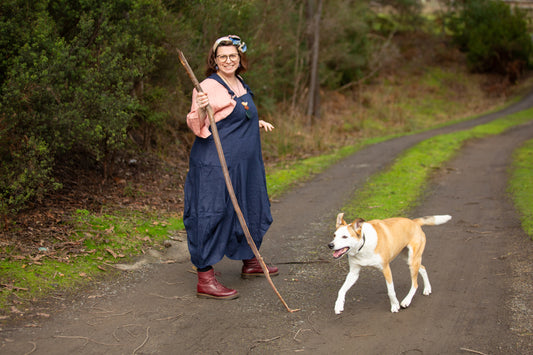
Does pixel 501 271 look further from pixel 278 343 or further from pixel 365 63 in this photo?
pixel 365 63

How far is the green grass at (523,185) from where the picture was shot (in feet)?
28.0

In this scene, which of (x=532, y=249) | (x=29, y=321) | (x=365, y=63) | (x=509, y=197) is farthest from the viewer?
(x=365, y=63)

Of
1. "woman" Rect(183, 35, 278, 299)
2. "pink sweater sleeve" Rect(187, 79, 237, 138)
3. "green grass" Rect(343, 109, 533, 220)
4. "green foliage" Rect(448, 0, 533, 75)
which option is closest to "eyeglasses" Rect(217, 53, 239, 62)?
"woman" Rect(183, 35, 278, 299)

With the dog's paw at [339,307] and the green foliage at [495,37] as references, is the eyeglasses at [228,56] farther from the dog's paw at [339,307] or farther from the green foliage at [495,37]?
the green foliage at [495,37]

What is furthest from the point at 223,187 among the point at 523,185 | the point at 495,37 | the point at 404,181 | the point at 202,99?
the point at 495,37

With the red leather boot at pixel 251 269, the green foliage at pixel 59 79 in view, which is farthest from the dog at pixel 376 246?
the green foliage at pixel 59 79

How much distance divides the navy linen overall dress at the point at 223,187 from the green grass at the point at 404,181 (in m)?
3.70

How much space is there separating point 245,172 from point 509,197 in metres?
6.59

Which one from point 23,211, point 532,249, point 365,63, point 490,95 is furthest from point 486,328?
point 490,95

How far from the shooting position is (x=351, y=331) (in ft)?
15.7

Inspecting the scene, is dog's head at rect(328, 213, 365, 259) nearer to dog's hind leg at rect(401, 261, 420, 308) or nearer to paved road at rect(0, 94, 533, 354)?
paved road at rect(0, 94, 533, 354)

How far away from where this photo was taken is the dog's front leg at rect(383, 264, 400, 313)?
505 centimetres

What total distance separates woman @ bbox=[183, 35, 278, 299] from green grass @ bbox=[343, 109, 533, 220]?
382cm

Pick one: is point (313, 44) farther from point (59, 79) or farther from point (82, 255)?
point (82, 255)
